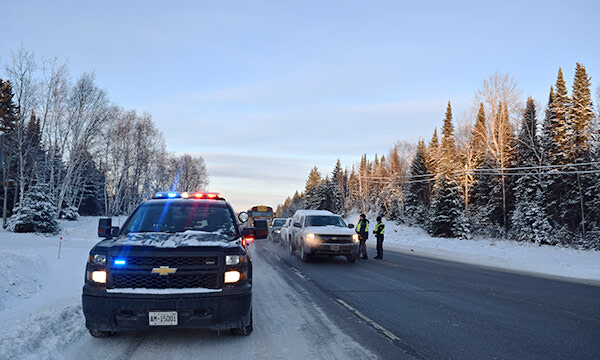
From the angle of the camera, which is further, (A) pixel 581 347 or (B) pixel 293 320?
(B) pixel 293 320

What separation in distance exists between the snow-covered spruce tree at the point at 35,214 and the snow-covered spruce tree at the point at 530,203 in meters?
36.7

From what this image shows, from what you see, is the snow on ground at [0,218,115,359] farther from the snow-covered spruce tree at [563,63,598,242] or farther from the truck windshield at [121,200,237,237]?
the snow-covered spruce tree at [563,63,598,242]

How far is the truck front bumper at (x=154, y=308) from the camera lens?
4.58m

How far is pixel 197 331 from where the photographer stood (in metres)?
5.55

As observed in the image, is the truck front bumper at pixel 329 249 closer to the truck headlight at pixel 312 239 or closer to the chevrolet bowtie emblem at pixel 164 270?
the truck headlight at pixel 312 239

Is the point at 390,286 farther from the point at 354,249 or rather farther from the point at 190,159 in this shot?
the point at 190,159

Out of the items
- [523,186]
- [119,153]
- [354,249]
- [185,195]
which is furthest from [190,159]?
[185,195]

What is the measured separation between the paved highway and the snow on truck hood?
2232 mm

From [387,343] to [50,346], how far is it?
4.01m

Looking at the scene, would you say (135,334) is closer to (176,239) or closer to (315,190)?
(176,239)

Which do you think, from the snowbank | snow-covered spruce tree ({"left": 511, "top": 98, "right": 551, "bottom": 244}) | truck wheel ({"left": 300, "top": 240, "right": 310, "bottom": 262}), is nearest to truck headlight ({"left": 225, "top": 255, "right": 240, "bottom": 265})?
the snowbank

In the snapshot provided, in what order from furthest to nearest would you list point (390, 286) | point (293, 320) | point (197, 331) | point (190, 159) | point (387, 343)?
point (190, 159), point (390, 286), point (293, 320), point (197, 331), point (387, 343)

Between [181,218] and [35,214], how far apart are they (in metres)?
23.4

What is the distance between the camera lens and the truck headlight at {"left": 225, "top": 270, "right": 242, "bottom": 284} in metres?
4.87
